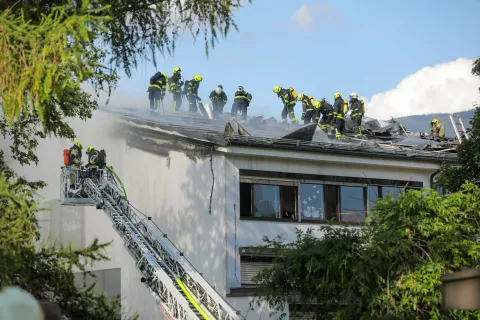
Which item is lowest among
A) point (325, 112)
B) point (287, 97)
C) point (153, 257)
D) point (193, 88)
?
point (153, 257)

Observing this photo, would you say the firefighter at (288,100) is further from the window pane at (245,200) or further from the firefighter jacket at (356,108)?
the window pane at (245,200)

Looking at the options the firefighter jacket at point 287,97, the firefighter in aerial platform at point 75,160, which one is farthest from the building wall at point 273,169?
the firefighter jacket at point 287,97

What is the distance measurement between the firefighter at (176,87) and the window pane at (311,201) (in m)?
8.01

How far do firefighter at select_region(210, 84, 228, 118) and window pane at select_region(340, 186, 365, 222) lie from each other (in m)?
7.21

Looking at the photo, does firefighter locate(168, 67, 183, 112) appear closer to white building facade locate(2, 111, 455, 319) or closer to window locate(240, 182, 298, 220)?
white building facade locate(2, 111, 455, 319)

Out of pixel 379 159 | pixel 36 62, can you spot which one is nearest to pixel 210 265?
pixel 379 159

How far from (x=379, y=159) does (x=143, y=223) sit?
8.31 metres

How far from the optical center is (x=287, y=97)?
31.1 meters

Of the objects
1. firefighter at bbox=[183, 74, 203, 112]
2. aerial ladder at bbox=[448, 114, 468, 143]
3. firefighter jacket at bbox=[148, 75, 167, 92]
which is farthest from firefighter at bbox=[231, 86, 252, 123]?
aerial ladder at bbox=[448, 114, 468, 143]

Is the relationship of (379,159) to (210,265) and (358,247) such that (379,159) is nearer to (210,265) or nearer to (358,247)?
(210,265)

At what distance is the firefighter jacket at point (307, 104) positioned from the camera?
3122 centimetres

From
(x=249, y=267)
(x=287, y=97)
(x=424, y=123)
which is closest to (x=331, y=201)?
(x=249, y=267)

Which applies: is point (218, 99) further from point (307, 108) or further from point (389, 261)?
point (389, 261)

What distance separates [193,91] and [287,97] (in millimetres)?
3813
